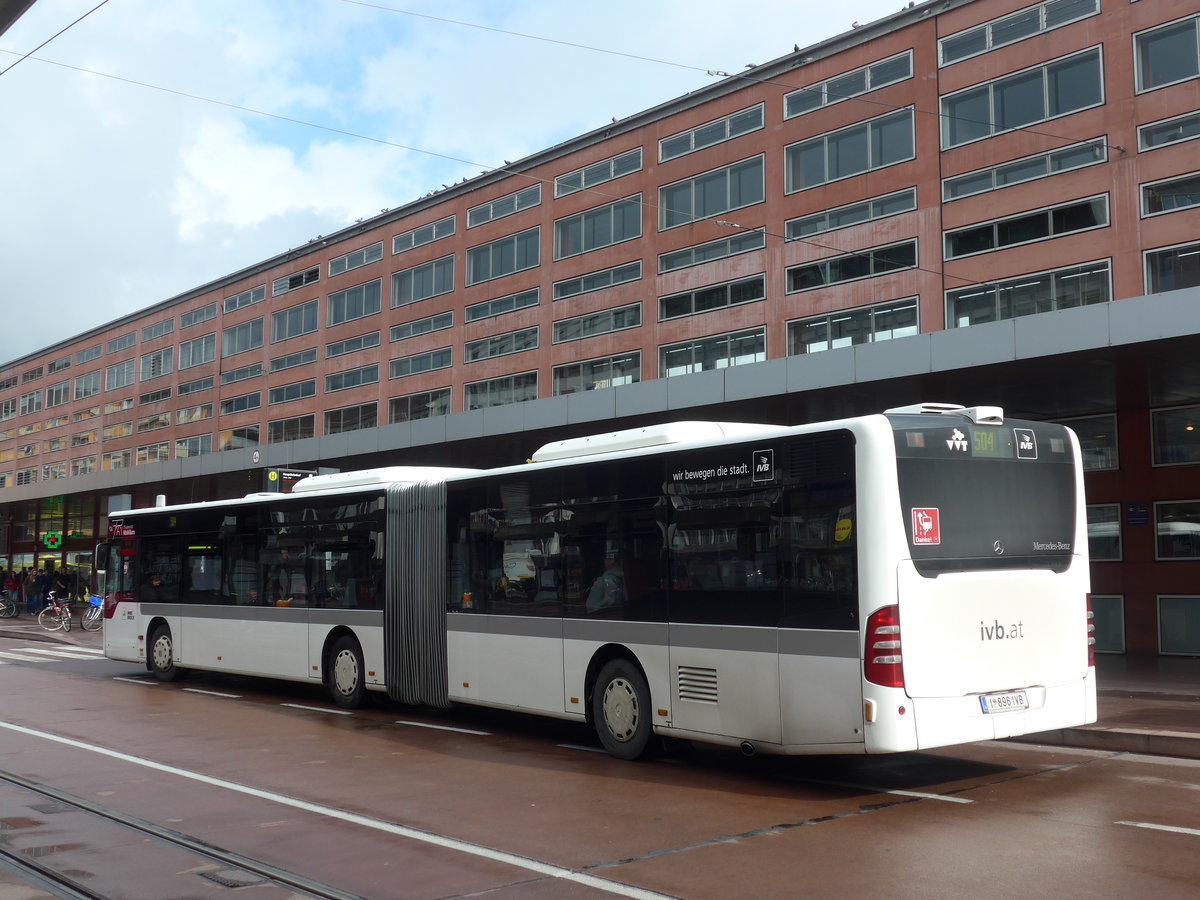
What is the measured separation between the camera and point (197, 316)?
61.4 m

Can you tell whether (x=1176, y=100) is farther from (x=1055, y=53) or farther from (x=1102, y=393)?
(x=1102, y=393)

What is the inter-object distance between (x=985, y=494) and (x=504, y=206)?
110 ft

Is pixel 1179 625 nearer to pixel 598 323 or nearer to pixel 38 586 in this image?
pixel 598 323

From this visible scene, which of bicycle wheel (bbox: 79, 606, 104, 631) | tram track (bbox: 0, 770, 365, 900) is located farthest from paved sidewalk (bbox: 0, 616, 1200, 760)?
bicycle wheel (bbox: 79, 606, 104, 631)

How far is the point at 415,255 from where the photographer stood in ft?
149

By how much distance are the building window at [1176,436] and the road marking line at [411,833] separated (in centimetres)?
1873

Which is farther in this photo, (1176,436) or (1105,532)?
(1105,532)

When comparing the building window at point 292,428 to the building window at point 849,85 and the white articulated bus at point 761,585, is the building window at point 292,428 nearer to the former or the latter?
the building window at point 849,85

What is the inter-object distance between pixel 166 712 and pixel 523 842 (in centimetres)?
927

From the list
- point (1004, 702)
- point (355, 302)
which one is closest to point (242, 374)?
point (355, 302)

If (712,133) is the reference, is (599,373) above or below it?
below

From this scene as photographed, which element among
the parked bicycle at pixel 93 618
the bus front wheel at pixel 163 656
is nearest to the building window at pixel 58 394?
the parked bicycle at pixel 93 618

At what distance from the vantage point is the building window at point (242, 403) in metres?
55.7

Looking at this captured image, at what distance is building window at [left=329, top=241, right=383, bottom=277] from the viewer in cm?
4762
